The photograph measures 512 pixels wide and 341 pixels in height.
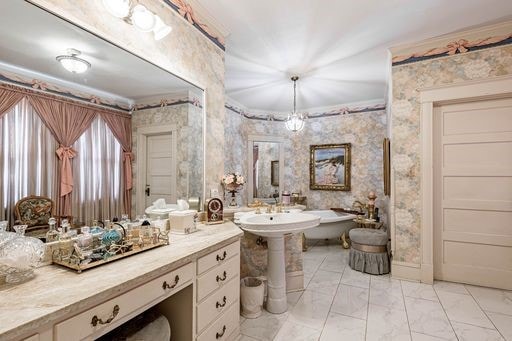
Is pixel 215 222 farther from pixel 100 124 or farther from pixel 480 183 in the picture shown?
pixel 480 183

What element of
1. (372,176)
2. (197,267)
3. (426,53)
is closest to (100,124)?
(197,267)

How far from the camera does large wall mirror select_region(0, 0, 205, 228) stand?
1140 mm

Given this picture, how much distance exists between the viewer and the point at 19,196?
1.16 m

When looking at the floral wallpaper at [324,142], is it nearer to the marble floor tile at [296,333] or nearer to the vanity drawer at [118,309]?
the marble floor tile at [296,333]

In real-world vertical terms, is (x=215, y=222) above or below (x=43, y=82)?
below

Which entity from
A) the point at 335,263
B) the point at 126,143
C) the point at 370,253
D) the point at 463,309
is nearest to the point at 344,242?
the point at 335,263

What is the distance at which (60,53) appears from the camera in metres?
1.31

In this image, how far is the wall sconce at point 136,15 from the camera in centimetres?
142

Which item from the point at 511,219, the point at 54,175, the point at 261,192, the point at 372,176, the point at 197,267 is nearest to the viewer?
the point at 54,175

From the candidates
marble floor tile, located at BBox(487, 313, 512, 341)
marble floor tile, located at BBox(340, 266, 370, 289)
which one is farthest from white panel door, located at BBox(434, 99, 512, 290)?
marble floor tile, located at BBox(340, 266, 370, 289)

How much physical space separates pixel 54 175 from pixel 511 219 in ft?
13.2

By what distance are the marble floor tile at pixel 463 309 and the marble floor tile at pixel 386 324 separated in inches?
17.5

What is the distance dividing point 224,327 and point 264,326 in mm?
513

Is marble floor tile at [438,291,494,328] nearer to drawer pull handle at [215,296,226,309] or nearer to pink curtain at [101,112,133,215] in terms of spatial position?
drawer pull handle at [215,296,226,309]
